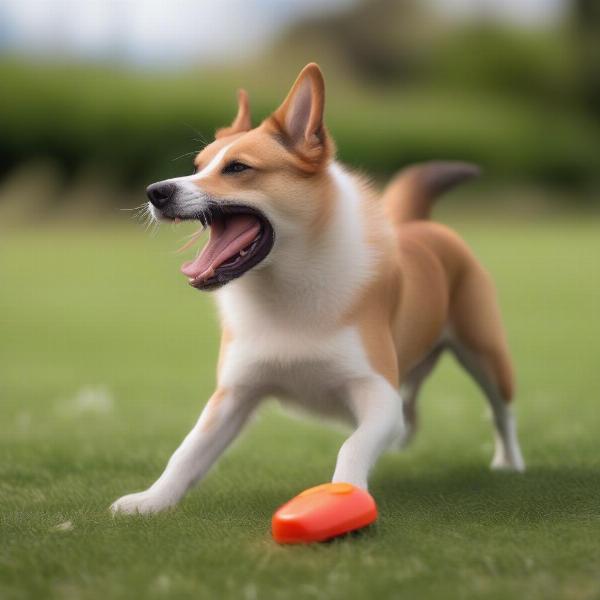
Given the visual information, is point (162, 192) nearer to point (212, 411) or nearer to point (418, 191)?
point (212, 411)

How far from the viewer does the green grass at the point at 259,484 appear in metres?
2.54

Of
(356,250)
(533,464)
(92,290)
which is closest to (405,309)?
(356,250)

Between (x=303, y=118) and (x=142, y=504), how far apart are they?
136cm

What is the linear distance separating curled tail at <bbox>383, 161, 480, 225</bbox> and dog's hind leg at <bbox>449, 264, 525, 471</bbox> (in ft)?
1.51

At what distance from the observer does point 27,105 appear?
22.9 metres

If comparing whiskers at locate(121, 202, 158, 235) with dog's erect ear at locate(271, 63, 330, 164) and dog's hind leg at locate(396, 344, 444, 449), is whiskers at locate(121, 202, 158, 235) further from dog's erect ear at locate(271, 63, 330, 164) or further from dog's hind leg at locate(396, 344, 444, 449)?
dog's hind leg at locate(396, 344, 444, 449)

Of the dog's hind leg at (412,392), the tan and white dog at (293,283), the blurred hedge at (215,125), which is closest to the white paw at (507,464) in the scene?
the dog's hind leg at (412,392)

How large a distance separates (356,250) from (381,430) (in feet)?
2.04

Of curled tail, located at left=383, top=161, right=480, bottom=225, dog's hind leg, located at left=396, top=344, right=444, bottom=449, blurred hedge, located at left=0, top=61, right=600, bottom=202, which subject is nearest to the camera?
dog's hind leg, located at left=396, top=344, right=444, bottom=449

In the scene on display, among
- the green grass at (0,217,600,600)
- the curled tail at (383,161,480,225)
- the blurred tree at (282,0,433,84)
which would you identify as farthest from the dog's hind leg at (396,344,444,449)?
the blurred tree at (282,0,433,84)

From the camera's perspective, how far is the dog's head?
10.7ft

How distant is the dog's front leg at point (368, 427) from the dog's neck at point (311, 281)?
243 millimetres

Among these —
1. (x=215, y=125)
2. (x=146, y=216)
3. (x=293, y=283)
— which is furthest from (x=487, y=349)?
(x=215, y=125)

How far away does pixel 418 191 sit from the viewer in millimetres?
4715
